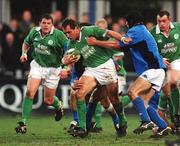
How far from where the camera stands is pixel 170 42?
17.2 m

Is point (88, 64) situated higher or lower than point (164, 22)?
lower

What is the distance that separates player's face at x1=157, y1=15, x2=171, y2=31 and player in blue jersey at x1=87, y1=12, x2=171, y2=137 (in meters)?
1.37

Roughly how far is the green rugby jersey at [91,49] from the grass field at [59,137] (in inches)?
57.2

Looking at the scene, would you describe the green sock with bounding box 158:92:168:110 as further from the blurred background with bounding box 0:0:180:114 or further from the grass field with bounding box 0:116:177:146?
the blurred background with bounding box 0:0:180:114

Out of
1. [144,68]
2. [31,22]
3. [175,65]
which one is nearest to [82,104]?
[144,68]

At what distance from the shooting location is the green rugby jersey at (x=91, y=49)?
52.4ft

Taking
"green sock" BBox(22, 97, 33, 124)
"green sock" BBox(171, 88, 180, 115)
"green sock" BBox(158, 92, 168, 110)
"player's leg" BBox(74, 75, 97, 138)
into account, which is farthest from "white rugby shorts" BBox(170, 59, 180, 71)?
"green sock" BBox(22, 97, 33, 124)

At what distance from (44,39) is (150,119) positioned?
3387 millimetres

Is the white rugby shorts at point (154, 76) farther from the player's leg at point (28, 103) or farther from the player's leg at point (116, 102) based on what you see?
the player's leg at point (28, 103)

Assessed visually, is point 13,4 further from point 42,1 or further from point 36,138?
point 36,138

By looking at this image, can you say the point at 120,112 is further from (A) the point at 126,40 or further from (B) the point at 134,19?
(B) the point at 134,19

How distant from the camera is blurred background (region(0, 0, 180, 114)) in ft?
77.0

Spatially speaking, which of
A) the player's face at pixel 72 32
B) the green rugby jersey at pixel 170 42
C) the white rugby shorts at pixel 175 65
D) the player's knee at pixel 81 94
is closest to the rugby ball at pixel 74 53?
the player's face at pixel 72 32

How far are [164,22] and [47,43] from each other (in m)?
2.52
